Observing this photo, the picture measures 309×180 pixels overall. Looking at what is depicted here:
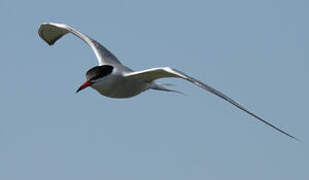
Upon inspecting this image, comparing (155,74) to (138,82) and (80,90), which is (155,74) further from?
(80,90)

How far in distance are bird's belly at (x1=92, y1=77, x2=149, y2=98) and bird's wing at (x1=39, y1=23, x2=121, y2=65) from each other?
54.6 inches

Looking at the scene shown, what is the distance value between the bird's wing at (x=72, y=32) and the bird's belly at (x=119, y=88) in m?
1.39

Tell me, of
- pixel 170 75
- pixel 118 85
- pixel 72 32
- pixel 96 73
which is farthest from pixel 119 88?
pixel 72 32

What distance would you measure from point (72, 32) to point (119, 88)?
14.2 ft

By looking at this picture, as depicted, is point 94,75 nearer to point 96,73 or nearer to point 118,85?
point 96,73

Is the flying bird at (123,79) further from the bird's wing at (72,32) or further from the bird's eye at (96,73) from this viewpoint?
the bird's wing at (72,32)

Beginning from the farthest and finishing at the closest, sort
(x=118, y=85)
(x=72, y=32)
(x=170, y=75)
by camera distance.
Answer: (x=72, y=32) < (x=118, y=85) < (x=170, y=75)

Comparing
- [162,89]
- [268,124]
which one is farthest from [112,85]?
[268,124]

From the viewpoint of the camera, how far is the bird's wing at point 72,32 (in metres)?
15.2

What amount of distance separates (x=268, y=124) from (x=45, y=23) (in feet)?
31.9

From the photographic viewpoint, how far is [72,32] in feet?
56.1

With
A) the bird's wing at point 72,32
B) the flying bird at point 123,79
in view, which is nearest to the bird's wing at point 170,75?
the flying bird at point 123,79

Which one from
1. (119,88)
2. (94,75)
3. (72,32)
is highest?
(72,32)

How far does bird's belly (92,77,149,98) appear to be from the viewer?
13117 millimetres
